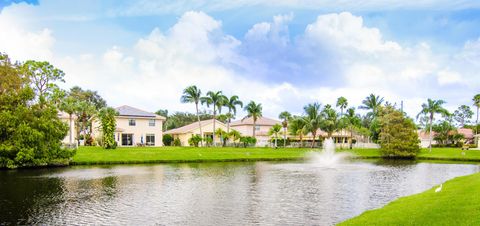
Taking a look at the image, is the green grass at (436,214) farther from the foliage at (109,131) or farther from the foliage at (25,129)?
the foliage at (109,131)

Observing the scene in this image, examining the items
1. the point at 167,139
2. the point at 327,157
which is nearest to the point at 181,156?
the point at 327,157

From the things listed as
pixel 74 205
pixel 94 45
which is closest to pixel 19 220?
pixel 74 205

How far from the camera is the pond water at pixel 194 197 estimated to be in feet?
58.9

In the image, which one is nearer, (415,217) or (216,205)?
(415,217)

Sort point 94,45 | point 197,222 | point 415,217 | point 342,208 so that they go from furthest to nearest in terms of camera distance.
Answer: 1. point 94,45
2. point 342,208
3. point 197,222
4. point 415,217

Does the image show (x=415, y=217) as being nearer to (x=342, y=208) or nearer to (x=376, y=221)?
(x=376, y=221)

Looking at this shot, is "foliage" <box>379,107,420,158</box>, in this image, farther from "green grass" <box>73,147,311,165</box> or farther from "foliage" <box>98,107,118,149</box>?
"foliage" <box>98,107,118,149</box>

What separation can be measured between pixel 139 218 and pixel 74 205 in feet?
16.8

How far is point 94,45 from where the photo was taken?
3994 centimetres

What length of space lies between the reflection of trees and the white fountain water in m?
30.5

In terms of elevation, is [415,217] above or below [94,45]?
below

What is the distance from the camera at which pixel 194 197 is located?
23.4m

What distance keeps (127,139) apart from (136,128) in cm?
269

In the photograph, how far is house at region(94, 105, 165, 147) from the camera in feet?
247
